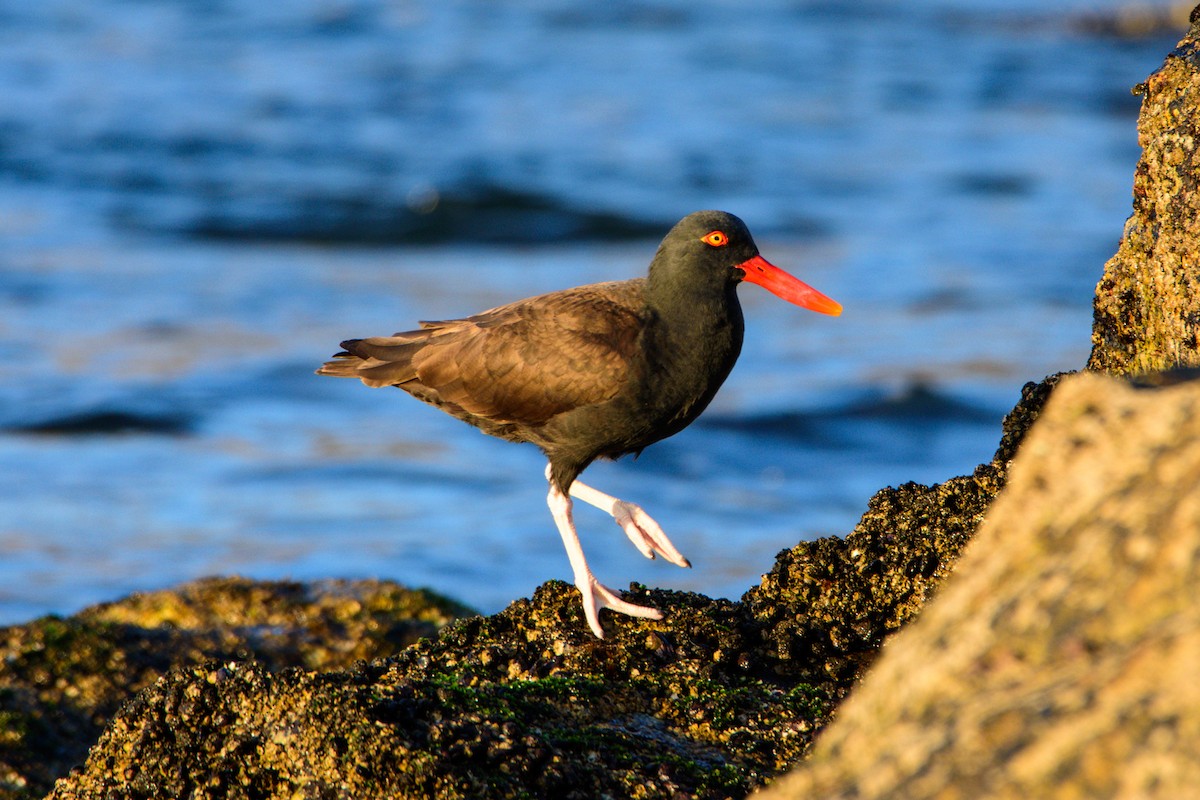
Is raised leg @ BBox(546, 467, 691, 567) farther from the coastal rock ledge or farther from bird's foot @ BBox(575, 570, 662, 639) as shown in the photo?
bird's foot @ BBox(575, 570, 662, 639)

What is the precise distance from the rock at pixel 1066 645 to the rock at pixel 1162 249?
6.95 ft

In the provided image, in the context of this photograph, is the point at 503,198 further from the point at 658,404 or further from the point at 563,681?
the point at 563,681

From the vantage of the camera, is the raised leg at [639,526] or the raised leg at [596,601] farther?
the raised leg at [639,526]

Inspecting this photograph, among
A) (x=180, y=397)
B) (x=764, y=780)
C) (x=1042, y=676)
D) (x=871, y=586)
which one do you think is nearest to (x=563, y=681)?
(x=764, y=780)

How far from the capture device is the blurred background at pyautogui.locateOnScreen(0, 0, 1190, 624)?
1094 cm

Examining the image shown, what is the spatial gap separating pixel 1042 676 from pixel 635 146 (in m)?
19.2

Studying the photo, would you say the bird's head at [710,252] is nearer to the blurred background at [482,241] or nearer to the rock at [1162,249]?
the rock at [1162,249]

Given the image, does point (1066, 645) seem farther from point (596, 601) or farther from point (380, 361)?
point (380, 361)

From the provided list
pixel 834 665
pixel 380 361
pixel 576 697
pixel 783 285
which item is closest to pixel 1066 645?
pixel 576 697

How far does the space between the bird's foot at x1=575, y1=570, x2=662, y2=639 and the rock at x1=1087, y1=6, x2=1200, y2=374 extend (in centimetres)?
172

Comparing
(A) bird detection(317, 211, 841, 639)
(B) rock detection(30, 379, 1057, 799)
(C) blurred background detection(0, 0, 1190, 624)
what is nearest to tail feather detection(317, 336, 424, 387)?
(A) bird detection(317, 211, 841, 639)

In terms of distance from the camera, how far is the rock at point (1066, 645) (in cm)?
181

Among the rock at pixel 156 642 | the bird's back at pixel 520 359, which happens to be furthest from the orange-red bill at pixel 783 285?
the rock at pixel 156 642

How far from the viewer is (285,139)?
68.7 feet
